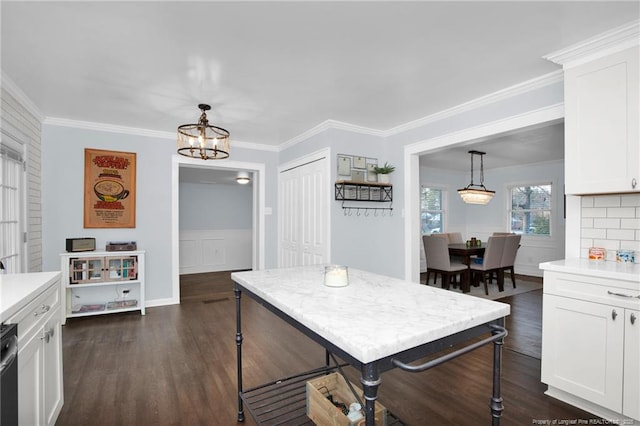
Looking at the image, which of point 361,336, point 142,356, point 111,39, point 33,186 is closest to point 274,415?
point 361,336

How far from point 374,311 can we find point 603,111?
209 centimetres

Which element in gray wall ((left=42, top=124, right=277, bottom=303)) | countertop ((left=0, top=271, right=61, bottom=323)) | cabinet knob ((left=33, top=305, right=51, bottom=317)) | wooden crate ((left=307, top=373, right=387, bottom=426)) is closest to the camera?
countertop ((left=0, top=271, right=61, bottom=323))

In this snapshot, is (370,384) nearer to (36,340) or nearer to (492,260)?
(36,340)

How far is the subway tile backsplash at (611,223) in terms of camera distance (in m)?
2.22

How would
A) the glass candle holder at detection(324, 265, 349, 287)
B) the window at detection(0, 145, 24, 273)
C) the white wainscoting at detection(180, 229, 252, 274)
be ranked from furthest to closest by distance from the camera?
the white wainscoting at detection(180, 229, 252, 274), the window at detection(0, 145, 24, 273), the glass candle holder at detection(324, 265, 349, 287)

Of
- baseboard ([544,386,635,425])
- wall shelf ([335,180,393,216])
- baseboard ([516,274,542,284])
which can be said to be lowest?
baseboard ([516,274,542,284])

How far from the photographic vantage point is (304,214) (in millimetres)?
4523

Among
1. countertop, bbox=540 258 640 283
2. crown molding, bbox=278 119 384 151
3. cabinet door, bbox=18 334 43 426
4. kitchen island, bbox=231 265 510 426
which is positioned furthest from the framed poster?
countertop, bbox=540 258 640 283

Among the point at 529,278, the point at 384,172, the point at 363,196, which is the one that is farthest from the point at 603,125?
the point at 529,278

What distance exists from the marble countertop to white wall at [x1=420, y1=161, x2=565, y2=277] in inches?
242

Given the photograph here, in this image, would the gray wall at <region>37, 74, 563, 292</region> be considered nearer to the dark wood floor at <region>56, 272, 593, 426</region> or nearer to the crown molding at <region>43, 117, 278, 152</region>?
the crown molding at <region>43, 117, 278, 152</region>

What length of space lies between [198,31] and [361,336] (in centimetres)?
205

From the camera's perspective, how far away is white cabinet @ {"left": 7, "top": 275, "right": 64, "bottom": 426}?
1.37 meters

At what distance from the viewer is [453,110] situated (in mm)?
3438
